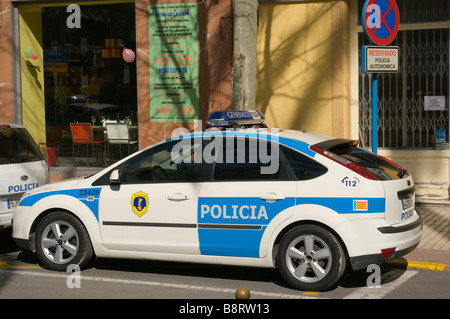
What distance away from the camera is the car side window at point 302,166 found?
6691mm

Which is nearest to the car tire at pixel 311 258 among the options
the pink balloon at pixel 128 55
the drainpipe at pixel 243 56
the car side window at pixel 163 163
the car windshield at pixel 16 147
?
the car side window at pixel 163 163

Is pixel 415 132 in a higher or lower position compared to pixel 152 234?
higher

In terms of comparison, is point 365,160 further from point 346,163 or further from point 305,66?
point 305,66

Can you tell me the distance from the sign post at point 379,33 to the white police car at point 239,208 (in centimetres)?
190

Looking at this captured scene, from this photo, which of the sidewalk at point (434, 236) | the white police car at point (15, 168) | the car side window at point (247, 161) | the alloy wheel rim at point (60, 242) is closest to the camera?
the car side window at point (247, 161)

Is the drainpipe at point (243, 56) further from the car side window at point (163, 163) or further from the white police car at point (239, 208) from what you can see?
the car side window at point (163, 163)

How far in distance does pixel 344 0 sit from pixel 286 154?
5888 mm

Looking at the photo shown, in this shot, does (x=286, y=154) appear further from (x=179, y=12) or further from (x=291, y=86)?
(x=179, y=12)

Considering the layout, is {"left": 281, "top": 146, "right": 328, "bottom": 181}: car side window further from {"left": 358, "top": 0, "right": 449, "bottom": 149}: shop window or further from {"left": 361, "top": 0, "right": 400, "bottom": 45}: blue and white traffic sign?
{"left": 358, "top": 0, "right": 449, "bottom": 149}: shop window

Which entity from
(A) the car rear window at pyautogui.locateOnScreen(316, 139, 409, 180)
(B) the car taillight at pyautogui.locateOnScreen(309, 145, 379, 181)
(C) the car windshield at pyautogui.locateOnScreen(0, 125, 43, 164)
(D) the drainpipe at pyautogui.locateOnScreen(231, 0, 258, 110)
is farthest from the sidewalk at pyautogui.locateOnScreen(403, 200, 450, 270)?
(C) the car windshield at pyautogui.locateOnScreen(0, 125, 43, 164)

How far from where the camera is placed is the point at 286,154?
686cm

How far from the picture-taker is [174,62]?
42.5 ft

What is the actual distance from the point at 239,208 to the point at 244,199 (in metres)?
0.10
